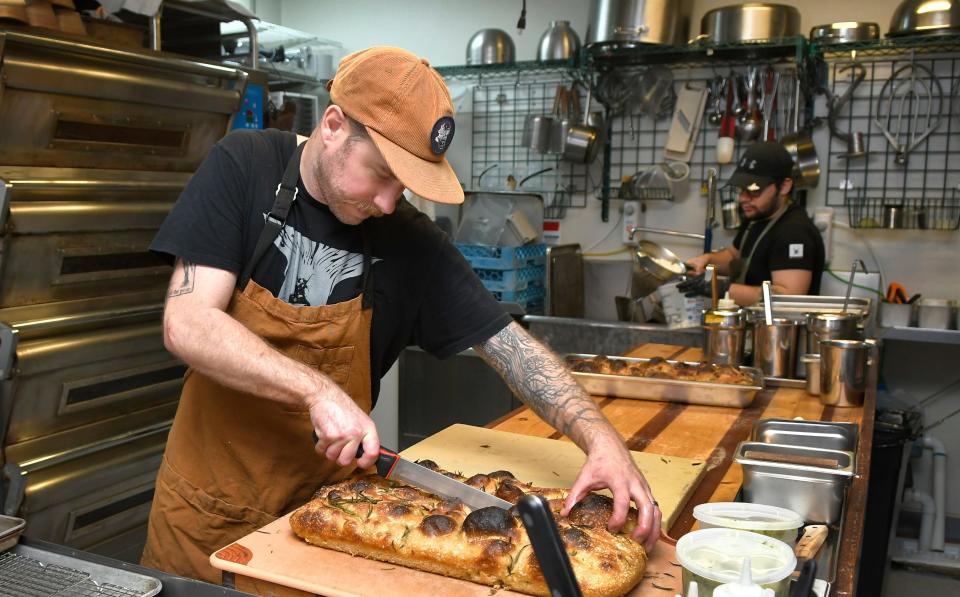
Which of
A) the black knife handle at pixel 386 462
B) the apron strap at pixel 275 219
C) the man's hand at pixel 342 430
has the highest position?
the apron strap at pixel 275 219

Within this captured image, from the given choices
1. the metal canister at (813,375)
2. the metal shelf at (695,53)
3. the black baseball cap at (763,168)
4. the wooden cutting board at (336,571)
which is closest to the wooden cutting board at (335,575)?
the wooden cutting board at (336,571)

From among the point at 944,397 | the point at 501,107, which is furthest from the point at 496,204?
the point at 944,397

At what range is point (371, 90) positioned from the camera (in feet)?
4.82

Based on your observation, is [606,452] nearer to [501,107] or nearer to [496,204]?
[496,204]

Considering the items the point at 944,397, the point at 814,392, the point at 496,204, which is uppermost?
the point at 496,204

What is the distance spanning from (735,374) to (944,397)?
8.95 ft

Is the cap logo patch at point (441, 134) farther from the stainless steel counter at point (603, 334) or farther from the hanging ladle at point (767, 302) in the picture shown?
the stainless steel counter at point (603, 334)

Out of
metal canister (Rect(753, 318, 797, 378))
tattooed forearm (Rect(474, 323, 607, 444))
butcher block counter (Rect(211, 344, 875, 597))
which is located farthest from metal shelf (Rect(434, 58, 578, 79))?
tattooed forearm (Rect(474, 323, 607, 444))

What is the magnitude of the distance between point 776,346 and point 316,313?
1726 millimetres

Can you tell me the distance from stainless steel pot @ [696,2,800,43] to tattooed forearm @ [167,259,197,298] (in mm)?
3599

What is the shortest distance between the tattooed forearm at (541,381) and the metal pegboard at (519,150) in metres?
3.48

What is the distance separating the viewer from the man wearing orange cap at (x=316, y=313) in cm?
146

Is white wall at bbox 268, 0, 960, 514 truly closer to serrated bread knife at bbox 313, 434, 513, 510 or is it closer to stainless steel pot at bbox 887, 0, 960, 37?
stainless steel pot at bbox 887, 0, 960, 37

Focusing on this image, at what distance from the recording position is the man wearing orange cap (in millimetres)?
1460
